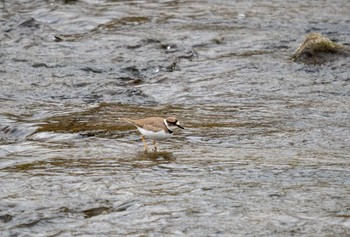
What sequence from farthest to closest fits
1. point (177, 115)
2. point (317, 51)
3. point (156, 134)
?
1. point (317, 51)
2. point (177, 115)
3. point (156, 134)

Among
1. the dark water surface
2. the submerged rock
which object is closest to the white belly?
the dark water surface

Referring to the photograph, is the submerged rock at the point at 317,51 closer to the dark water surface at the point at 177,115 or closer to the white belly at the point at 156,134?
the dark water surface at the point at 177,115

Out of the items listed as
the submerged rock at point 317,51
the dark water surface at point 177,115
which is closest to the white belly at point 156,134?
the dark water surface at point 177,115

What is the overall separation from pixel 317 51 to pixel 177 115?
3.84m

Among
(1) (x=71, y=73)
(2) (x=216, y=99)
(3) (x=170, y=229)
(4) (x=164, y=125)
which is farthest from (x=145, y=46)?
(3) (x=170, y=229)

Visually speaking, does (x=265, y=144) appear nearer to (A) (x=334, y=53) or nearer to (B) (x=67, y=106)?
(B) (x=67, y=106)

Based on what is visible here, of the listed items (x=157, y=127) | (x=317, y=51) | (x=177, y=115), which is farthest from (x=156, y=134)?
(x=317, y=51)

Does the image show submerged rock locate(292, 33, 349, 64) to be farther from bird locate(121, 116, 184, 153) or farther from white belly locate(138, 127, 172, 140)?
white belly locate(138, 127, 172, 140)

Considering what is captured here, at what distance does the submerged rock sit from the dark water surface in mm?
240

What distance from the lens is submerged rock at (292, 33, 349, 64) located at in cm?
→ 1634

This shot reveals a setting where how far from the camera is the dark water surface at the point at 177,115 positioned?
30.4 ft

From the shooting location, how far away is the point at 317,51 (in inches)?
647

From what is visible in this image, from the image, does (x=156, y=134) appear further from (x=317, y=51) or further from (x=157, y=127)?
(x=317, y=51)

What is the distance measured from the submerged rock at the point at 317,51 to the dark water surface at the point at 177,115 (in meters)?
0.24
